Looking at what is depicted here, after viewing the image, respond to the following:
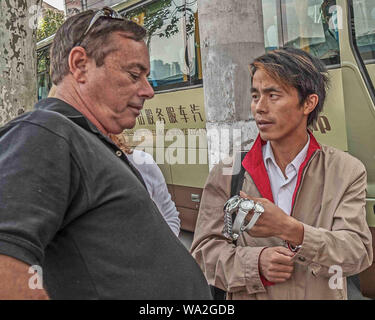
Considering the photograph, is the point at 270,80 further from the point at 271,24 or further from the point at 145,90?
the point at 271,24

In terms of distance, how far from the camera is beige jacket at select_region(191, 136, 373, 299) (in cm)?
176

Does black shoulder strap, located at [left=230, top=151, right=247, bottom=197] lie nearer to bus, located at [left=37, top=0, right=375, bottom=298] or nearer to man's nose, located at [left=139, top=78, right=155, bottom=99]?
man's nose, located at [left=139, top=78, right=155, bottom=99]

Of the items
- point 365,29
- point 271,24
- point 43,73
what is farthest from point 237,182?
point 43,73

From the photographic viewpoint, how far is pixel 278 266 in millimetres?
1736

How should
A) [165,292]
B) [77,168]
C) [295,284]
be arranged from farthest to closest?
1. [295,284]
2. [165,292]
3. [77,168]

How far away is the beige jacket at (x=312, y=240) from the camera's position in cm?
176

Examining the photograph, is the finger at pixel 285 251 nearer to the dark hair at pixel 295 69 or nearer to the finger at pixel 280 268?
the finger at pixel 280 268

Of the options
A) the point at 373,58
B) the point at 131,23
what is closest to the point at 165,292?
the point at 131,23

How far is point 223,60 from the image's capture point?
2941 millimetres

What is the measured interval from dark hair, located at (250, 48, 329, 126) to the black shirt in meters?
1.00

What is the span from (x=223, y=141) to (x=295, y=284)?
4.42 feet

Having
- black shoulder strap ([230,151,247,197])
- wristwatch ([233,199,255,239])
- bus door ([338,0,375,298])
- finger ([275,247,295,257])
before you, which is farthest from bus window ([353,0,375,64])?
wristwatch ([233,199,255,239])

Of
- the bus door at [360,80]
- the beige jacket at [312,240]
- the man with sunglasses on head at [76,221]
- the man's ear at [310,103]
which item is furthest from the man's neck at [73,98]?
the bus door at [360,80]

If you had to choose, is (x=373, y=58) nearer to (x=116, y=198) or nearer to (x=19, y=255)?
(x=116, y=198)
